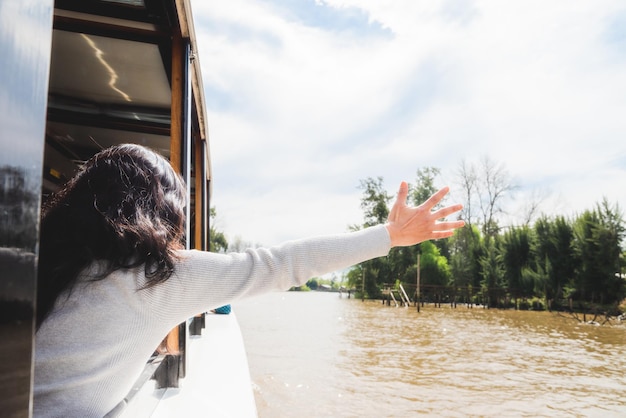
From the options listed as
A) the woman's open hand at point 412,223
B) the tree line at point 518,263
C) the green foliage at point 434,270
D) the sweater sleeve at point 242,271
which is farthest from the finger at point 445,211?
the green foliage at point 434,270

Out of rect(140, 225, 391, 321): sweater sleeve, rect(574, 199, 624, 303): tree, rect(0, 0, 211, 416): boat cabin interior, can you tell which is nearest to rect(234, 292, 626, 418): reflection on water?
rect(0, 0, 211, 416): boat cabin interior

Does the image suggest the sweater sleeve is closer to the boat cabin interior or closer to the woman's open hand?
the woman's open hand

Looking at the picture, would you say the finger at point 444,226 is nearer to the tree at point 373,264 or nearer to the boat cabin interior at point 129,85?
the boat cabin interior at point 129,85

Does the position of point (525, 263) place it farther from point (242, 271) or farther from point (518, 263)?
point (242, 271)

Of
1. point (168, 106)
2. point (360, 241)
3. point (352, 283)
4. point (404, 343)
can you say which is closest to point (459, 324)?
point (404, 343)

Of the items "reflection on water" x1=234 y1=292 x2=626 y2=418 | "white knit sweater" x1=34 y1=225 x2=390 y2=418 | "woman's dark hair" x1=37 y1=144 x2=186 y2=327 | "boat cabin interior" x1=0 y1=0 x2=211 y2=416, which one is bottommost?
"reflection on water" x1=234 y1=292 x2=626 y2=418

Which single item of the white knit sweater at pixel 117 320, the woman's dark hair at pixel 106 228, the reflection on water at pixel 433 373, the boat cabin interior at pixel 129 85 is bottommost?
the reflection on water at pixel 433 373

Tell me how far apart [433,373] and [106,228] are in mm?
8807

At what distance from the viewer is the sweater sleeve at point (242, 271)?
977 millimetres

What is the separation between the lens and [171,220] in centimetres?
110

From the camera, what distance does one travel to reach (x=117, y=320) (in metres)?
0.93

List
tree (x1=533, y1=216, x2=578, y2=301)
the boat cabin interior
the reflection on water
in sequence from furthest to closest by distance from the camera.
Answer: tree (x1=533, y1=216, x2=578, y2=301), the reflection on water, the boat cabin interior

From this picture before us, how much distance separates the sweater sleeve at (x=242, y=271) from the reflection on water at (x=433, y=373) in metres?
5.27

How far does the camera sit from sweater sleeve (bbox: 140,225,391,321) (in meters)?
0.98
